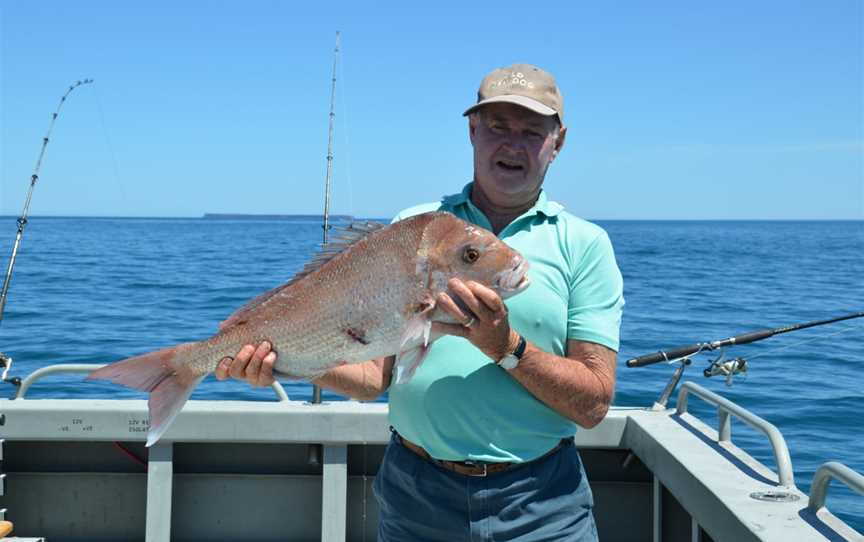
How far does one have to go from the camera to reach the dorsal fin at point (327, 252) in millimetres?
2664

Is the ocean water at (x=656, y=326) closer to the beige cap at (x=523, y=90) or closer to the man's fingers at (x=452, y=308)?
the beige cap at (x=523, y=90)

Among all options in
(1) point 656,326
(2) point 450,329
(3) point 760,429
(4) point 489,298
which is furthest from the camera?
(1) point 656,326

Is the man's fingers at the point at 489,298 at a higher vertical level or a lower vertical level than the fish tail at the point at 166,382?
higher

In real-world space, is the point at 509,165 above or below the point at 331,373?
above

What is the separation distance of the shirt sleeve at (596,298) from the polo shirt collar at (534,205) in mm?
168

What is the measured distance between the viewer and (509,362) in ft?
8.15

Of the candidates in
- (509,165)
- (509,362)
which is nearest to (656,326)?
(509,165)

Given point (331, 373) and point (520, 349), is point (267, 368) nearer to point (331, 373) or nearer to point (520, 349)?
point (331, 373)

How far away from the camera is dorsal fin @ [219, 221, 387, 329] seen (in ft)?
8.74

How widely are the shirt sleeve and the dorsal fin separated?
0.62 meters

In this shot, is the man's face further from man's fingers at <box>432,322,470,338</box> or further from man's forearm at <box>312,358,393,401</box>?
man's forearm at <box>312,358,393,401</box>

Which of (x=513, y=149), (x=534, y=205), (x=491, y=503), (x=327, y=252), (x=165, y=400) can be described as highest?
(x=513, y=149)

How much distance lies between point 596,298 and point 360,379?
82cm

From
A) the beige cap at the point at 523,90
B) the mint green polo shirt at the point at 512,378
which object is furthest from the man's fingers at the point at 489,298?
the beige cap at the point at 523,90
